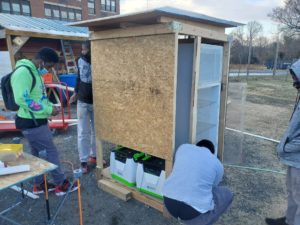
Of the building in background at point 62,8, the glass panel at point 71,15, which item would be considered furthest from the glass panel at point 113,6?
the glass panel at point 71,15

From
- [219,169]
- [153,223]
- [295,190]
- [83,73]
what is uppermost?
[83,73]

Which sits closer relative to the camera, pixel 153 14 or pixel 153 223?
pixel 153 14

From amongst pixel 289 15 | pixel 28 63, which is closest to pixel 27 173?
pixel 28 63

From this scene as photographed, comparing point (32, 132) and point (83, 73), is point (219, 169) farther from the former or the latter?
point (83, 73)

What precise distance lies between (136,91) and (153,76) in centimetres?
33

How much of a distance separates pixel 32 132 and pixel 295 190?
2.90m

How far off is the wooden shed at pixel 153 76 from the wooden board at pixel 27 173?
1.17 metres

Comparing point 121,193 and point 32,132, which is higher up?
point 32,132

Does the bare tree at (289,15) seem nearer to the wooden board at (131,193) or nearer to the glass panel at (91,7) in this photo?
the glass panel at (91,7)

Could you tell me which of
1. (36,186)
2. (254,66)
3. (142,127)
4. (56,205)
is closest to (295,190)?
(142,127)

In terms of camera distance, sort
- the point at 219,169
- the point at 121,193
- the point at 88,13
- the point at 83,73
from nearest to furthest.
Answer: the point at 219,169
the point at 121,193
the point at 83,73
the point at 88,13

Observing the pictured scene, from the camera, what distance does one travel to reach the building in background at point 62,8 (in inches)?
907

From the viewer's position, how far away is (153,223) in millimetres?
2775

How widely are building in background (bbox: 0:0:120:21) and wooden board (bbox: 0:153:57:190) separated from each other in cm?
2442
